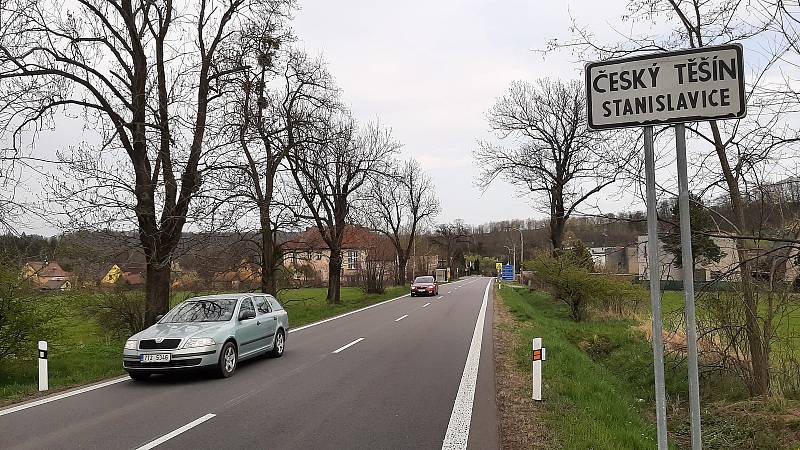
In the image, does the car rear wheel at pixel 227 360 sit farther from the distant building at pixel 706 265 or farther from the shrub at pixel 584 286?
the shrub at pixel 584 286

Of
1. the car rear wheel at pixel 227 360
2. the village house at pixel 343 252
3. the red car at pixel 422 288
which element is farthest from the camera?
the red car at pixel 422 288

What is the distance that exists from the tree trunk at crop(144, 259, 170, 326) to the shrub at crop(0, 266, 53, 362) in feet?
15.4

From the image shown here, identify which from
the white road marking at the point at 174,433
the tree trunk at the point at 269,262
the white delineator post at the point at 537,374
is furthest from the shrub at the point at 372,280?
the white road marking at the point at 174,433

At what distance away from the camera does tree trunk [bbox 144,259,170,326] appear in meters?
16.1

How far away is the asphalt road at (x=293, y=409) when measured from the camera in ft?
21.6

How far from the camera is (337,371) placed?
11219 millimetres

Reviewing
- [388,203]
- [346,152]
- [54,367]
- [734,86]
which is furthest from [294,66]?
[388,203]

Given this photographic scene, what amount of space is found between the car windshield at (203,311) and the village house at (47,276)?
271 centimetres

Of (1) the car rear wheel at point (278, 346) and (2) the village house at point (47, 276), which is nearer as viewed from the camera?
(2) the village house at point (47, 276)

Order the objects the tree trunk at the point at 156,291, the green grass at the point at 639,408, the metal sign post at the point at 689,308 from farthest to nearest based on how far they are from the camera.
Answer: the tree trunk at the point at 156,291 → the green grass at the point at 639,408 → the metal sign post at the point at 689,308

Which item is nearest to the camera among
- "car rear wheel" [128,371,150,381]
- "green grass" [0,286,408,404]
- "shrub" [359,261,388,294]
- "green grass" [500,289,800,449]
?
"green grass" [500,289,800,449]

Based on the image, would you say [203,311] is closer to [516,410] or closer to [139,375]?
[139,375]

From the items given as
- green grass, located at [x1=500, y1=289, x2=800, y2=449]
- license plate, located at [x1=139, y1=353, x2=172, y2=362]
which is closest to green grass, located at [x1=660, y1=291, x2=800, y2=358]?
green grass, located at [x1=500, y1=289, x2=800, y2=449]

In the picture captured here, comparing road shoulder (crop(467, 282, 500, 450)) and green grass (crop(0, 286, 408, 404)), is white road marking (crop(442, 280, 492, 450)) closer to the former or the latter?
road shoulder (crop(467, 282, 500, 450))
